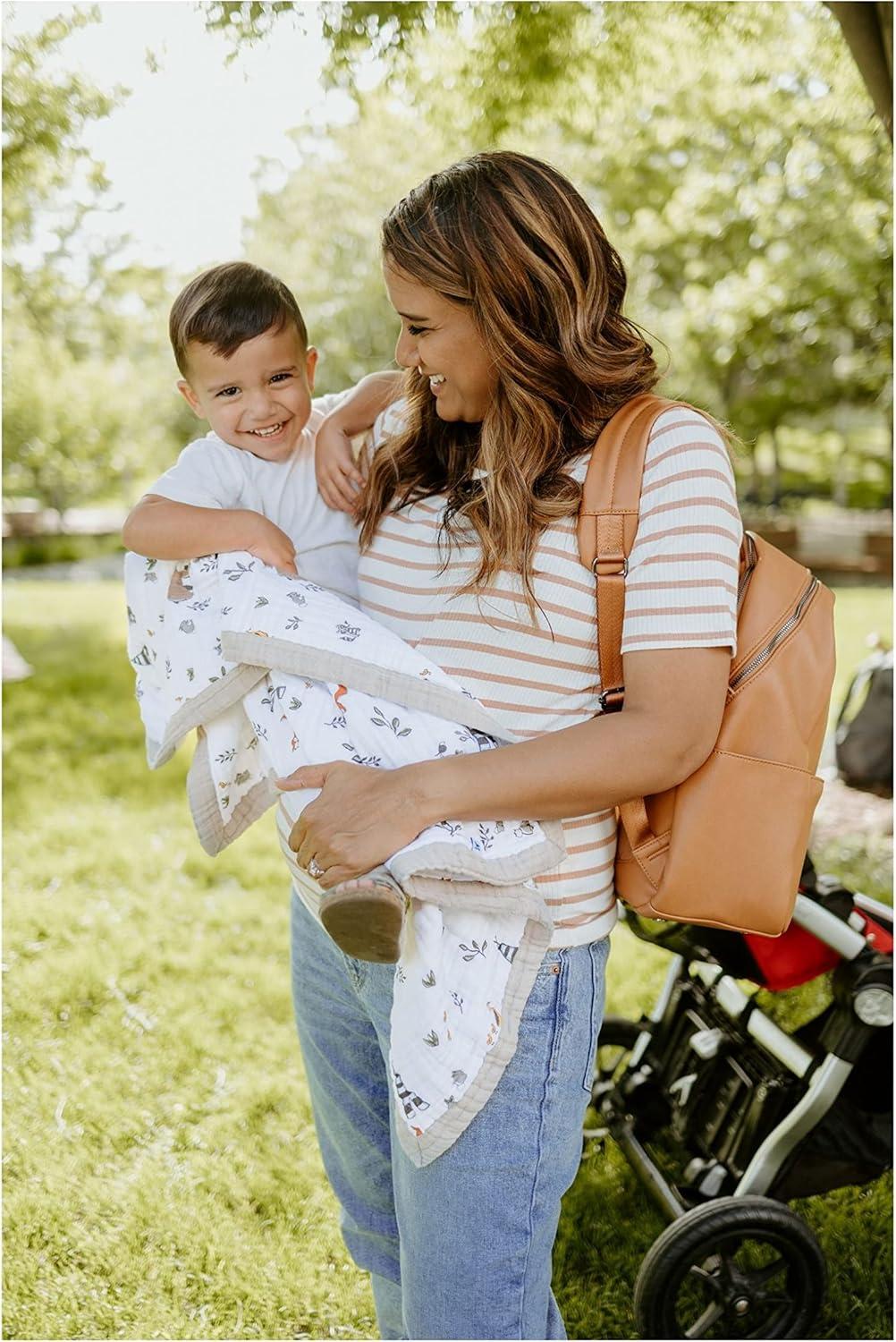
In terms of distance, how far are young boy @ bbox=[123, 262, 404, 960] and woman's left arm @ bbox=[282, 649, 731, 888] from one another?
575mm

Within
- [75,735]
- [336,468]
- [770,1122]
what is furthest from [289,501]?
[75,735]

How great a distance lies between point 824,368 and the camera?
1853cm

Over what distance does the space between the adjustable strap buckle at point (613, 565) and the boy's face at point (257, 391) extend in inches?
30.8

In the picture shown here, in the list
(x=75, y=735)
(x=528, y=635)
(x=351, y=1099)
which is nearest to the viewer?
(x=528, y=635)

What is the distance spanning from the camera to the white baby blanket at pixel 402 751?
4.63 ft

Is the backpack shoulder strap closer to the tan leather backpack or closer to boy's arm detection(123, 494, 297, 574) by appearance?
the tan leather backpack

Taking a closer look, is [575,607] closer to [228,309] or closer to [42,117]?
[228,309]

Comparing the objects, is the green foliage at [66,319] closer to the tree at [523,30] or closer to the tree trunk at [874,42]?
the tree at [523,30]

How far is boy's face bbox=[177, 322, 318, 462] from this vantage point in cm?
196

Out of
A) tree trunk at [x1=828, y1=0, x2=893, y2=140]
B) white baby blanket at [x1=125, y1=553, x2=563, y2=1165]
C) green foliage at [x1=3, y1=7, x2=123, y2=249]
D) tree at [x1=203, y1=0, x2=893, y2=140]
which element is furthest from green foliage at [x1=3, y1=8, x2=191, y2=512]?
white baby blanket at [x1=125, y1=553, x2=563, y2=1165]

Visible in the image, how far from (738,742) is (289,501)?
90cm

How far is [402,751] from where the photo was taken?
147 centimetres

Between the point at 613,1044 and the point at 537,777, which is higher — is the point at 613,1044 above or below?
below

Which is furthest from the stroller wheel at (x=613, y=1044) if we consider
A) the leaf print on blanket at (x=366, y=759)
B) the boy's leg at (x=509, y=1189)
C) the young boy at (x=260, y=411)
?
the leaf print on blanket at (x=366, y=759)
